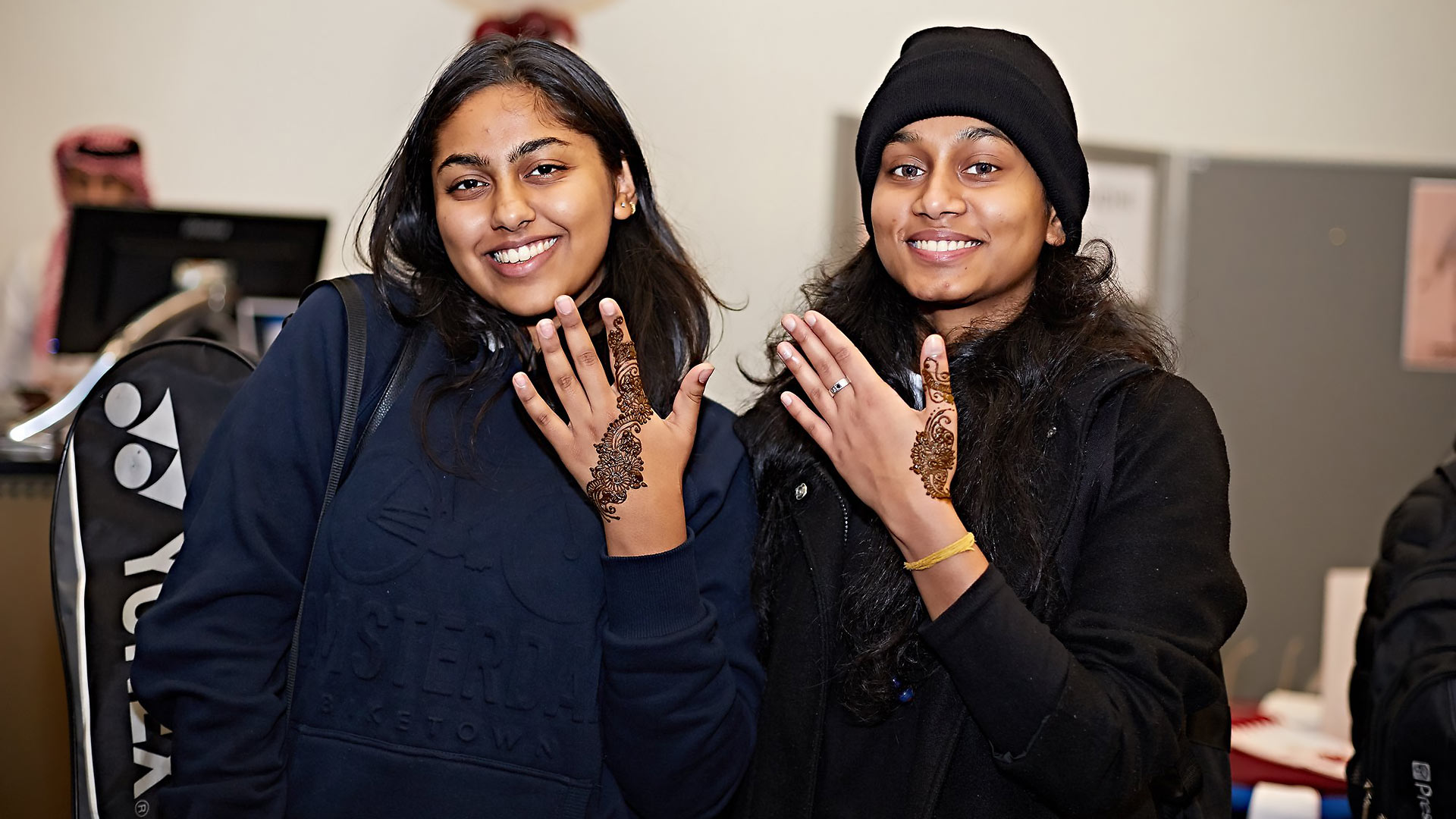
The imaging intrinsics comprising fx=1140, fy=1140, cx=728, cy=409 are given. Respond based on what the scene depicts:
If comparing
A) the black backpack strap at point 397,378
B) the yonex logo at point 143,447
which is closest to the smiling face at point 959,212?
the black backpack strap at point 397,378

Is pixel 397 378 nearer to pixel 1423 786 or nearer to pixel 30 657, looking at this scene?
pixel 30 657

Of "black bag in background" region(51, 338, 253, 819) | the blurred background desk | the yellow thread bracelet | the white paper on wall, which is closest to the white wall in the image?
the white paper on wall

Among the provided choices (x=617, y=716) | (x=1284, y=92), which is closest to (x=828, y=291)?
(x=617, y=716)

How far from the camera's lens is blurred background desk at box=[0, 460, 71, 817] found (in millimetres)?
1841

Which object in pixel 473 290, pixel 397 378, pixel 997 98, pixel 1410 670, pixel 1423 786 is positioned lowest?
pixel 1423 786

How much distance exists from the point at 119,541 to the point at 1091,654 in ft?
3.74

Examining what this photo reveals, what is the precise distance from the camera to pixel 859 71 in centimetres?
393

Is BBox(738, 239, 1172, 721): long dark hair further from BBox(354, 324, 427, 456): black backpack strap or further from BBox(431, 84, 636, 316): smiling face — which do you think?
BBox(354, 324, 427, 456): black backpack strap

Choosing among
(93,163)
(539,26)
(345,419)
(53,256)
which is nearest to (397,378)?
(345,419)

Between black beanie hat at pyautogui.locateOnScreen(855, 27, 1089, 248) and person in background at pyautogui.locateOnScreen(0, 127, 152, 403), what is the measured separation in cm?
283

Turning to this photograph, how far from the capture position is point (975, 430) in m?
1.28

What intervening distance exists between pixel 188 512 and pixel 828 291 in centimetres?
81

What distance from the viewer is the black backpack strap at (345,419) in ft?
4.03

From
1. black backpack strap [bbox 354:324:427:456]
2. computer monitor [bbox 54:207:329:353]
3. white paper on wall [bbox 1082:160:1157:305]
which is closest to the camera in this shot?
black backpack strap [bbox 354:324:427:456]
